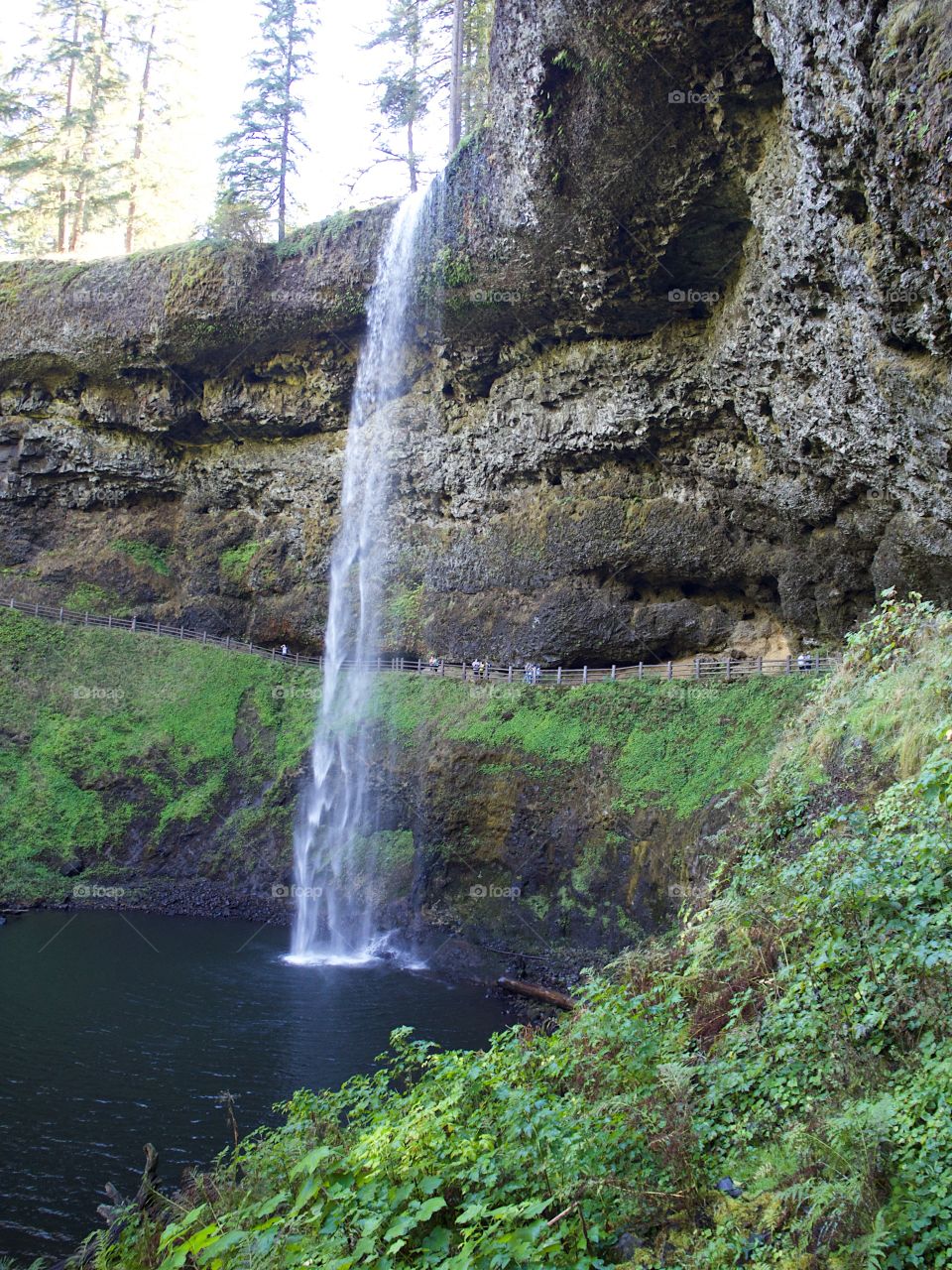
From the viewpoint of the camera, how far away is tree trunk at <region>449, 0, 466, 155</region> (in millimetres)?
29922

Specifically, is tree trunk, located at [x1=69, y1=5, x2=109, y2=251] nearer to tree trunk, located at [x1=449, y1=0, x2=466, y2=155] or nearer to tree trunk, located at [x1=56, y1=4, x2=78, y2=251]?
tree trunk, located at [x1=56, y1=4, x2=78, y2=251]

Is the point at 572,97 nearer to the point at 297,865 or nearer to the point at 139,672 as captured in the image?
the point at 297,865

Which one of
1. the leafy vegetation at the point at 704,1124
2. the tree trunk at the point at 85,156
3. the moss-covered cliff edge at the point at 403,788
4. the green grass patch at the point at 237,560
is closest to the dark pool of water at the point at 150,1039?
the moss-covered cliff edge at the point at 403,788

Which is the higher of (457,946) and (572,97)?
(572,97)

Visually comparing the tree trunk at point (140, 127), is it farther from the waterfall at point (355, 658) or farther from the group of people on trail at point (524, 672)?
the group of people on trail at point (524, 672)

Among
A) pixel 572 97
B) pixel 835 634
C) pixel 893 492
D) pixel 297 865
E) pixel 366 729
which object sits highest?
pixel 572 97

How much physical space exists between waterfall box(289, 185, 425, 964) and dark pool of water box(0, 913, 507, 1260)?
1.82m

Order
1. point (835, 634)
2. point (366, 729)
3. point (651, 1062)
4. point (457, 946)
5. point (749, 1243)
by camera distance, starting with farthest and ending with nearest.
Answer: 1. point (366, 729)
2. point (835, 634)
3. point (457, 946)
4. point (651, 1062)
5. point (749, 1243)

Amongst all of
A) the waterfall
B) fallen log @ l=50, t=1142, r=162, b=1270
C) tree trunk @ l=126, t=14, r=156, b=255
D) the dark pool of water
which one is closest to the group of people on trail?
the waterfall

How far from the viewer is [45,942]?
2077cm

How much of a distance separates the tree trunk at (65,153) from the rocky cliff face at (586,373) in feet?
22.8

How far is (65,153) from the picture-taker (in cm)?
3847

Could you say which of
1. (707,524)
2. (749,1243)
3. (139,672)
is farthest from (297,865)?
(749,1243)

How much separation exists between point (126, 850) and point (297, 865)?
523 cm
